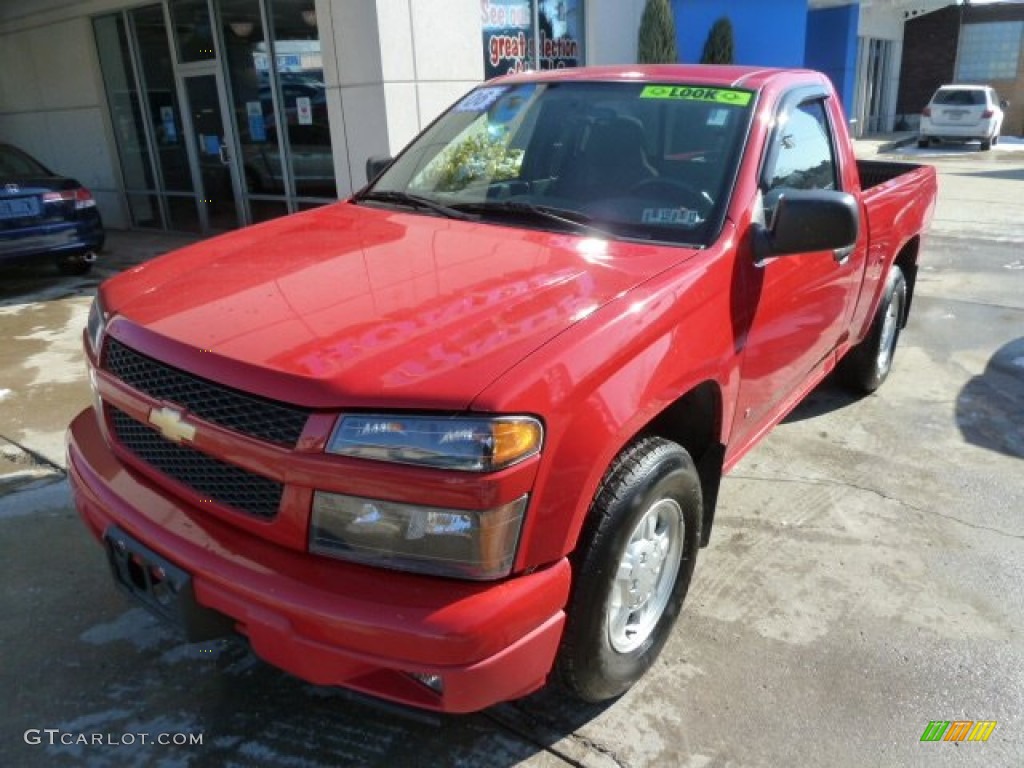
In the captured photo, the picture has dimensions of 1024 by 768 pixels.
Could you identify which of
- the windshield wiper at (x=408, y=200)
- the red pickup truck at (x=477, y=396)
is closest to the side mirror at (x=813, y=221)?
the red pickup truck at (x=477, y=396)

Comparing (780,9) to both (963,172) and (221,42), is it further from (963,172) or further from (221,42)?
(221,42)

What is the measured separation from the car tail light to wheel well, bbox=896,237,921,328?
755 centimetres

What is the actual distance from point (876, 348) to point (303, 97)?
7.14 metres

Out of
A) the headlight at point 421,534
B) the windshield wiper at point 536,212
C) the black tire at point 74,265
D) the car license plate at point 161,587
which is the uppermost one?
the windshield wiper at point 536,212

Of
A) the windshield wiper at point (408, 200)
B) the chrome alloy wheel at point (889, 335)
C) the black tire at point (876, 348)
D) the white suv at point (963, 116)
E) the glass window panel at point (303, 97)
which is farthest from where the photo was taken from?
the white suv at point (963, 116)

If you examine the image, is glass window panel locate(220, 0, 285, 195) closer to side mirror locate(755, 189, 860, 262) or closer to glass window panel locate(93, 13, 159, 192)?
glass window panel locate(93, 13, 159, 192)

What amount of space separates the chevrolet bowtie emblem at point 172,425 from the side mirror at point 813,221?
1.91 metres

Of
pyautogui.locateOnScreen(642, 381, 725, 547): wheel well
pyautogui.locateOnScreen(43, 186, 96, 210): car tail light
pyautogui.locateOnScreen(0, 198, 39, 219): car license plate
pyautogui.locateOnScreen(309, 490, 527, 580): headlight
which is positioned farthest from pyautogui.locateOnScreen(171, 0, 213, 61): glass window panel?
pyautogui.locateOnScreen(309, 490, 527, 580): headlight

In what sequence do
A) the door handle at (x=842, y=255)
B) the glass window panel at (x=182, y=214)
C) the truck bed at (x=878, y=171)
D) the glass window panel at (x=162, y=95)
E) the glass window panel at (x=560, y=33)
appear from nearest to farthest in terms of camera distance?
the door handle at (x=842, y=255), the truck bed at (x=878, y=171), the glass window panel at (x=560, y=33), the glass window panel at (x=162, y=95), the glass window panel at (x=182, y=214)

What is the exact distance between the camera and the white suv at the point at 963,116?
22594mm

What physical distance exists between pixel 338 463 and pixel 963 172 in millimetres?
19296

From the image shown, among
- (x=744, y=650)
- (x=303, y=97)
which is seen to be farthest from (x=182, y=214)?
(x=744, y=650)

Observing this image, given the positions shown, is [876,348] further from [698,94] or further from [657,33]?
[657,33]

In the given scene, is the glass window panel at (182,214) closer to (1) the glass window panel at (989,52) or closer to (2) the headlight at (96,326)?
(2) the headlight at (96,326)
